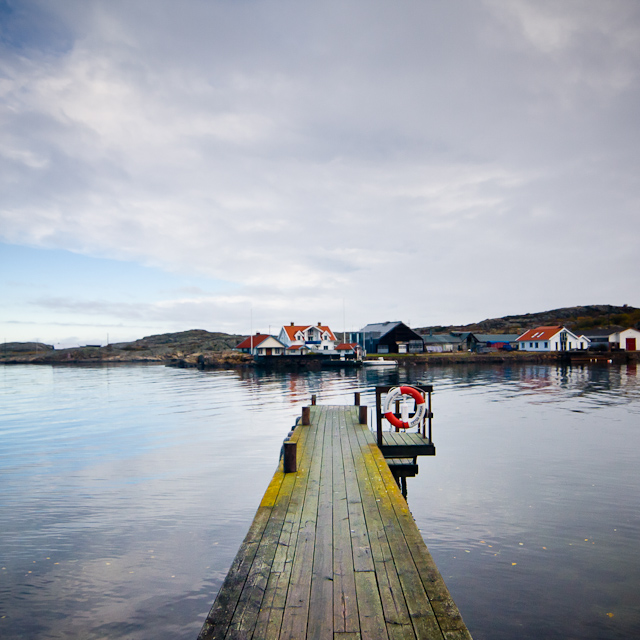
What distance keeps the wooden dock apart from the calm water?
7.70 ft

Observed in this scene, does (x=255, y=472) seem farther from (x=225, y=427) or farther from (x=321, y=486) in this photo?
(x=225, y=427)

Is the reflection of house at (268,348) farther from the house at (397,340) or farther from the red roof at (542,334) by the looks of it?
the red roof at (542,334)

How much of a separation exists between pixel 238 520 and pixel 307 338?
87945mm

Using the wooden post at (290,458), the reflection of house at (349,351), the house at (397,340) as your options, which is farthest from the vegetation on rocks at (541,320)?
the wooden post at (290,458)

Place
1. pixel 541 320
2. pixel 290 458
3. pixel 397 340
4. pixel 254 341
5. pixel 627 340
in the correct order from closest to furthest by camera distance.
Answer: pixel 290 458 < pixel 627 340 < pixel 397 340 < pixel 254 341 < pixel 541 320

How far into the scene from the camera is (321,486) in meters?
9.95

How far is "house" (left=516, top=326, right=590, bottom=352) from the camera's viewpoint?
9556 centimetres

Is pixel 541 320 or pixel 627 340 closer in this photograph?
pixel 627 340

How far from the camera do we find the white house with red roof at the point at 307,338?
96.8 metres

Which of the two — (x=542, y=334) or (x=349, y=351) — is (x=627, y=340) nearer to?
(x=542, y=334)

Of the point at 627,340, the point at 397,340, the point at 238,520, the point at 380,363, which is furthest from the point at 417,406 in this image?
the point at 627,340

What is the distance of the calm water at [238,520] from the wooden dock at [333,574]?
2.35m

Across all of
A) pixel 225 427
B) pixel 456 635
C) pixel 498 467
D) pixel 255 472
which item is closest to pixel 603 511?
pixel 498 467

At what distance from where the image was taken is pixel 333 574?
236 inches
